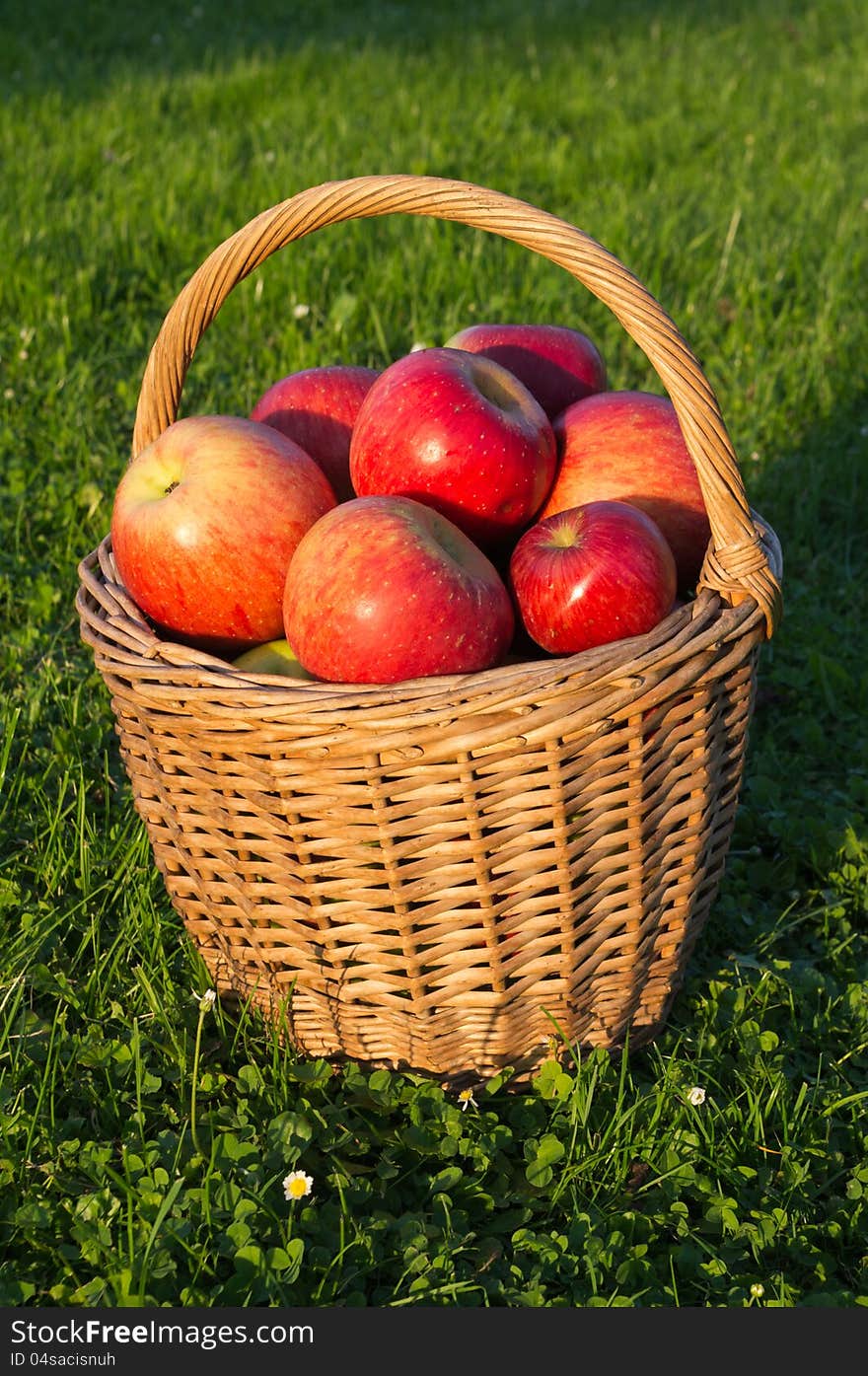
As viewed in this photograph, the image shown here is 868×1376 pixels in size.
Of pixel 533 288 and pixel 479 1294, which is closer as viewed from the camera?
pixel 479 1294

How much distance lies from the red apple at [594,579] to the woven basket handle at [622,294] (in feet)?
0.32

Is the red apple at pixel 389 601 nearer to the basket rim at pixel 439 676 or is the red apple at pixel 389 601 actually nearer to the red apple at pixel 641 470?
the basket rim at pixel 439 676

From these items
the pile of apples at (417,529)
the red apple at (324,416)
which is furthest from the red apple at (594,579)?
the red apple at (324,416)

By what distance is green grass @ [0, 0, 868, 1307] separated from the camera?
168 centimetres

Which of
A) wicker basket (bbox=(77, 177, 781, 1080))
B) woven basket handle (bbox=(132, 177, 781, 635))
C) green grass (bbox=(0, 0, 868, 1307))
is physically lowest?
green grass (bbox=(0, 0, 868, 1307))

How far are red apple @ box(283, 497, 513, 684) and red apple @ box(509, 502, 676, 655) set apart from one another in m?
0.06

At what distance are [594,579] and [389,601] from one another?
0.92 ft

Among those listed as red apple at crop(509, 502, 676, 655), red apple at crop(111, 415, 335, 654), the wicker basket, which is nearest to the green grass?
the wicker basket

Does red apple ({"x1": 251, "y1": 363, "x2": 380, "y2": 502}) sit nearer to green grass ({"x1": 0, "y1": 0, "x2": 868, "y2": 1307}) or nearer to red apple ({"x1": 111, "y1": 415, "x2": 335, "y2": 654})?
red apple ({"x1": 111, "y1": 415, "x2": 335, "y2": 654})

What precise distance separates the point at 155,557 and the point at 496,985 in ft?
2.59

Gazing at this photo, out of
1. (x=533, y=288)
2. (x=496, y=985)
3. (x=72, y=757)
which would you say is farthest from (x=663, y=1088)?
(x=533, y=288)

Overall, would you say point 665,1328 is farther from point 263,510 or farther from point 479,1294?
point 263,510

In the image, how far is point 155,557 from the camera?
1.92m

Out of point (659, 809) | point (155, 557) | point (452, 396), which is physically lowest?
point (659, 809)
